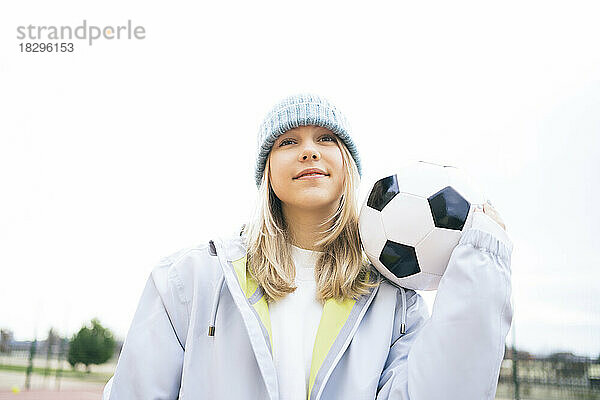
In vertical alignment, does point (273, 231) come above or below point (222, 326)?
above

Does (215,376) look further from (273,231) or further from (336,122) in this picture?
(336,122)

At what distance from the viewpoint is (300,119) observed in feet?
4.06

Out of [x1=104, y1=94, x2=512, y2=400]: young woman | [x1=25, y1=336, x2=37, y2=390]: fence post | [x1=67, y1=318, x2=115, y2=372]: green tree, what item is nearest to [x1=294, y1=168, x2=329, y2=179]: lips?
[x1=104, y1=94, x2=512, y2=400]: young woman

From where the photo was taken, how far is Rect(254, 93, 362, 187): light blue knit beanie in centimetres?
124

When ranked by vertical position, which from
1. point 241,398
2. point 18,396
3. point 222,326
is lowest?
point 18,396

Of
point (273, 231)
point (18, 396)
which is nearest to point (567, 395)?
point (273, 231)

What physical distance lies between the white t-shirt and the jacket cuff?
36 cm

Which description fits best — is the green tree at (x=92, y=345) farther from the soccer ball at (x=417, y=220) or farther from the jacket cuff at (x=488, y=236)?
the jacket cuff at (x=488, y=236)

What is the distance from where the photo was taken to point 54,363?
31.0ft

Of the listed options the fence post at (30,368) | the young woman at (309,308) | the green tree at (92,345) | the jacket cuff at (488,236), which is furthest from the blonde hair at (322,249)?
the green tree at (92,345)

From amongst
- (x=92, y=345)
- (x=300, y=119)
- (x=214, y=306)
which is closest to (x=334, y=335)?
(x=214, y=306)

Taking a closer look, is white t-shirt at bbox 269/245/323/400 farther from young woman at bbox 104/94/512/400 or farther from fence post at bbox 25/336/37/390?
fence post at bbox 25/336/37/390

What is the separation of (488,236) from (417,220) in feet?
0.45

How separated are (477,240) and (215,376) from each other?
531 mm
